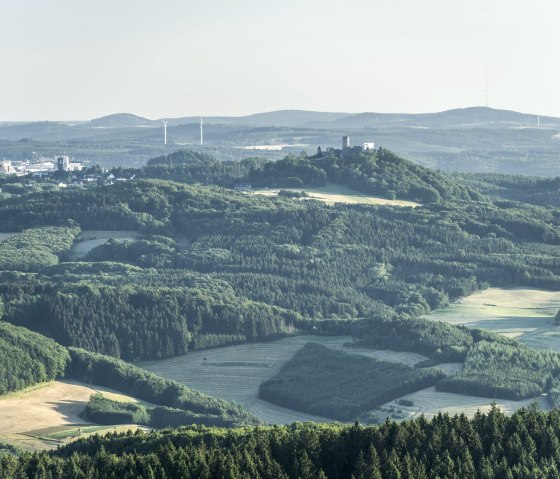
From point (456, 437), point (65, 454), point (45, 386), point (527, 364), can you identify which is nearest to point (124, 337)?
point (45, 386)

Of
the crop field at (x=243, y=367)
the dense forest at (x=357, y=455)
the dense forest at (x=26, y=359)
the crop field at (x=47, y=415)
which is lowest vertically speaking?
the crop field at (x=243, y=367)

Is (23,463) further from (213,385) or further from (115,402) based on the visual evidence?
(213,385)

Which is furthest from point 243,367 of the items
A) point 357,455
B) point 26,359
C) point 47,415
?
point 357,455

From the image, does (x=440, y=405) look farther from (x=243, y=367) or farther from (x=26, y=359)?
(x=26, y=359)

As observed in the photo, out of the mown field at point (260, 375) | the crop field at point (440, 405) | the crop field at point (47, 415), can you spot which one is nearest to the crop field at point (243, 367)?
the mown field at point (260, 375)

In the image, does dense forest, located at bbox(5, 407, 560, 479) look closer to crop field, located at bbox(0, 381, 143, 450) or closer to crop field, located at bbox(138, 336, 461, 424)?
crop field, located at bbox(0, 381, 143, 450)

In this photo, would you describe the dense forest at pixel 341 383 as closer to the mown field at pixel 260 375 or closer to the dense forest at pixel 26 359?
the mown field at pixel 260 375

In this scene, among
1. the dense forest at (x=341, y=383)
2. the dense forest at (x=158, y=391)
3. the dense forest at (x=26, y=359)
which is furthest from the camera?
the dense forest at (x=26, y=359)
